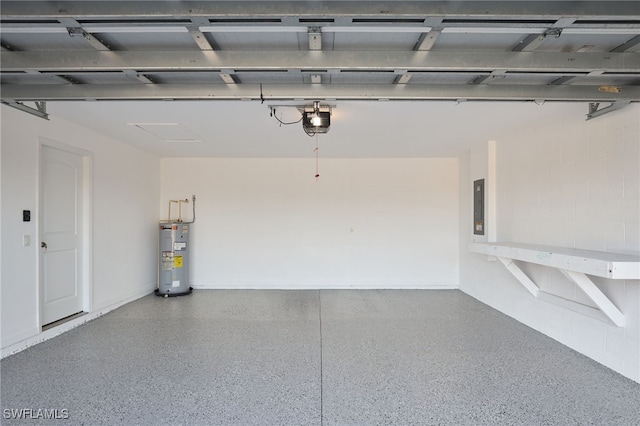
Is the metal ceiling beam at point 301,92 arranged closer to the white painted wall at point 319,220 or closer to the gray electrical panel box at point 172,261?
the gray electrical panel box at point 172,261

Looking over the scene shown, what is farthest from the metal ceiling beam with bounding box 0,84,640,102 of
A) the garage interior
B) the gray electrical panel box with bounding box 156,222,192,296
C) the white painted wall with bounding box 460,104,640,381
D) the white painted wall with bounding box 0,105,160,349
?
the gray electrical panel box with bounding box 156,222,192,296

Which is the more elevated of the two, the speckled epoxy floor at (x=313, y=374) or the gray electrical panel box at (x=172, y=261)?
the gray electrical panel box at (x=172, y=261)

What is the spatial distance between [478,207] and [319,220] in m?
2.65

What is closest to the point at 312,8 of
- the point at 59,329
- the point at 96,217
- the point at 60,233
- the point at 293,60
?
the point at 293,60

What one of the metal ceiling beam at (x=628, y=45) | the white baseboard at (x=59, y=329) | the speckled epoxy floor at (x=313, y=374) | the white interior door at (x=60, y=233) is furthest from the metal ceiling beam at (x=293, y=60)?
the white baseboard at (x=59, y=329)

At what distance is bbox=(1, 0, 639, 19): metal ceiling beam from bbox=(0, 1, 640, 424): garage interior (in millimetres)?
12

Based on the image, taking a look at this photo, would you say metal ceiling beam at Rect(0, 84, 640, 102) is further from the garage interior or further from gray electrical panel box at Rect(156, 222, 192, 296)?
gray electrical panel box at Rect(156, 222, 192, 296)

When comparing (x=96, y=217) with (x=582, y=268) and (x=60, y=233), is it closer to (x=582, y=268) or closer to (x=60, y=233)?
(x=60, y=233)

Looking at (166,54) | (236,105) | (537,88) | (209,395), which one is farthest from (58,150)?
(537,88)

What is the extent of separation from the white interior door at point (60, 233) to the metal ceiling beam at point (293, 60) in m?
2.07

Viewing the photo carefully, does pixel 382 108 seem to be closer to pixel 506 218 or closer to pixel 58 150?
pixel 506 218

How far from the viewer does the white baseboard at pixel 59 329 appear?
3.09 meters

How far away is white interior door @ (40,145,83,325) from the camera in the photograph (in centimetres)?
356

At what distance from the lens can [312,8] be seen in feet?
5.25
